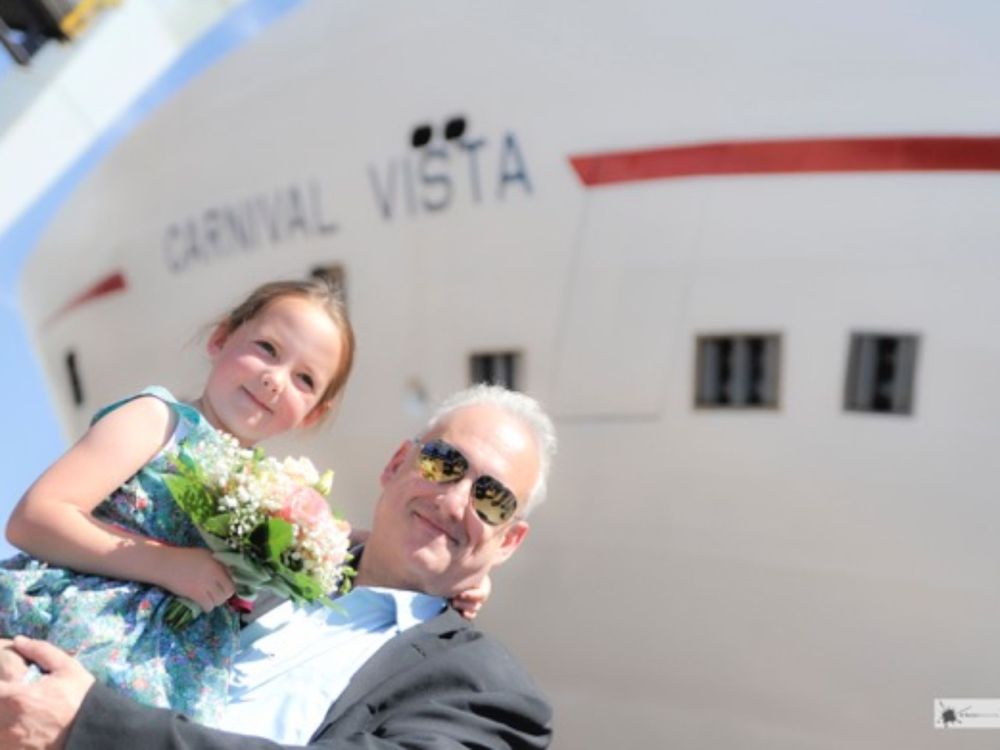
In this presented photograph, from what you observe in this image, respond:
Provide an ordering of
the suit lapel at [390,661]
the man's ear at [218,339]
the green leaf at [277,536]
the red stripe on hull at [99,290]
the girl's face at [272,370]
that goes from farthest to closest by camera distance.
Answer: the red stripe on hull at [99,290], the man's ear at [218,339], the girl's face at [272,370], the suit lapel at [390,661], the green leaf at [277,536]

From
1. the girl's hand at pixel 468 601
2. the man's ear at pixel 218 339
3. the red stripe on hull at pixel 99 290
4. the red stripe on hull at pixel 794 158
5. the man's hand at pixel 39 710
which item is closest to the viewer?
the man's hand at pixel 39 710

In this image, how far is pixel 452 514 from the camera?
8.36 feet

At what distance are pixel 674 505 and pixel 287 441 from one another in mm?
2382

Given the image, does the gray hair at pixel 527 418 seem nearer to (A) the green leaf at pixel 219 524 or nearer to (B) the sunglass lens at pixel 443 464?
(B) the sunglass lens at pixel 443 464

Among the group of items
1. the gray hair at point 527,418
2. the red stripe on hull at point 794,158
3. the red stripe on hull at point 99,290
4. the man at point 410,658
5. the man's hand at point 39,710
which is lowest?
the man's hand at point 39,710

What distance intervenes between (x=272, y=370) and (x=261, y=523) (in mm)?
365

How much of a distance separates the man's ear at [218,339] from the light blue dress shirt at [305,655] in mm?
483

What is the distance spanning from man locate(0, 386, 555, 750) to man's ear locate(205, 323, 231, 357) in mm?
418

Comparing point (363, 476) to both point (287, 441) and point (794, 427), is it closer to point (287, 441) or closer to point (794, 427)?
point (287, 441)

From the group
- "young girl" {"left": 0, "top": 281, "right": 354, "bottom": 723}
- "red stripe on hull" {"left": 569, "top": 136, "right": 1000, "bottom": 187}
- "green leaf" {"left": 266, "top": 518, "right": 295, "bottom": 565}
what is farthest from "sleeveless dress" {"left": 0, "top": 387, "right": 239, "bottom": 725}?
"red stripe on hull" {"left": 569, "top": 136, "right": 1000, "bottom": 187}

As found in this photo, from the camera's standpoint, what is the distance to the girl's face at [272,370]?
2.39 m

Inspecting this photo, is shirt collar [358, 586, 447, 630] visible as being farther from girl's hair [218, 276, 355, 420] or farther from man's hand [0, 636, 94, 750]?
man's hand [0, 636, 94, 750]

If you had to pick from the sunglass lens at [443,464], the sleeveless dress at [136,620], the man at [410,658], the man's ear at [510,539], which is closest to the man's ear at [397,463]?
the man at [410,658]

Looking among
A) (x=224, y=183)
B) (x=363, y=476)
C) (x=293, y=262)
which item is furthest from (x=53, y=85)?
(x=363, y=476)
